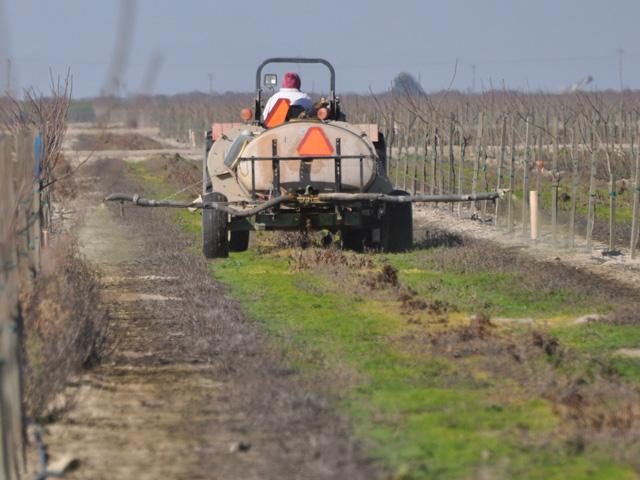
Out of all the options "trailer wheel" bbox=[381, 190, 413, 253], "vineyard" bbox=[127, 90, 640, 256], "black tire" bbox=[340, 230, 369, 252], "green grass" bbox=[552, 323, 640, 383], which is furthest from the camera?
"vineyard" bbox=[127, 90, 640, 256]

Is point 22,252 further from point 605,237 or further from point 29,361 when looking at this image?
point 605,237

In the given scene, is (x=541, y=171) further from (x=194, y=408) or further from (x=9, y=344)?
(x=9, y=344)

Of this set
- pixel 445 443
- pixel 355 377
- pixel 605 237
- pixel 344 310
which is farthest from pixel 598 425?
pixel 605 237

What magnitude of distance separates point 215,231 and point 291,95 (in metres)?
2.14

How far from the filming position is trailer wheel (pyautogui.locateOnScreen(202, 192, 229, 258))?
16.3 meters

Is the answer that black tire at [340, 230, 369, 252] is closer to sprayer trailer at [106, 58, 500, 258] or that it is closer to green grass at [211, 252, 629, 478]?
sprayer trailer at [106, 58, 500, 258]

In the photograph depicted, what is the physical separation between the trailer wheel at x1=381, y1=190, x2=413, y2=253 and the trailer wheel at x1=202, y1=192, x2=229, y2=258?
1.98m

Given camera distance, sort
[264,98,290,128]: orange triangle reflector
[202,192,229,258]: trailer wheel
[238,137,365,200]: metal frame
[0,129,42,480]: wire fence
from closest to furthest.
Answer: [0,129,42,480]: wire fence
[238,137,365,200]: metal frame
[202,192,229,258]: trailer wheel
[264,98,290,128]: orange triangle reflector

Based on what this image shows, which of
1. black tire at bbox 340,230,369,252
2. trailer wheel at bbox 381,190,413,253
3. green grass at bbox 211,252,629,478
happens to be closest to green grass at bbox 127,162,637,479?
green grass at bbox 211,252,629,478

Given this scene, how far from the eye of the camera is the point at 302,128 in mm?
15914

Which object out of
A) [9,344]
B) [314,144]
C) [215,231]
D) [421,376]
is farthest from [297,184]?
[9,344]

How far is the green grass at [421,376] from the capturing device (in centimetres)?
705

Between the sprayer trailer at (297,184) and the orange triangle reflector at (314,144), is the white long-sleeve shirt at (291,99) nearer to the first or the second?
the sprayer trailer at (297,184)

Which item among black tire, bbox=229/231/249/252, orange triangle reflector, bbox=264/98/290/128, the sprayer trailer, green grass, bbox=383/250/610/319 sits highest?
orange triangle reflector, bbox=264/98/290/128
